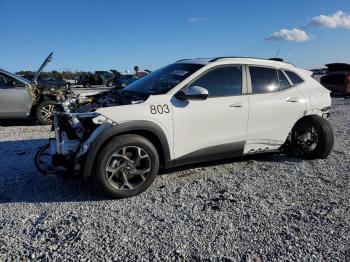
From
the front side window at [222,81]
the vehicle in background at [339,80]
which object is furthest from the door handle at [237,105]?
the vehicle in background at [339,80]

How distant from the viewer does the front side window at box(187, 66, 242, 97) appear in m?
5.17

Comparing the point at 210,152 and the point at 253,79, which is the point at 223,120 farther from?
Answer: the point at 253,79

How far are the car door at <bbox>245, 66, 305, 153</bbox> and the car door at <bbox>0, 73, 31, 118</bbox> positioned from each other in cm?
690

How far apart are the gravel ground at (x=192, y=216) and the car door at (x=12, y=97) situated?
14.9 feet

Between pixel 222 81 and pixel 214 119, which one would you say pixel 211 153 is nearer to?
pixel 214 119

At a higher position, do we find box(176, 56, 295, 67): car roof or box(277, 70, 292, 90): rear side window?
box(176, 56, 295, 67): car roof

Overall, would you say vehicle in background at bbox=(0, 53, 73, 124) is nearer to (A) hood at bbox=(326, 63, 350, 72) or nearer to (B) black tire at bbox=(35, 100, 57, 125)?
(B) black tire at bbox=(35, 100, 57, 125)

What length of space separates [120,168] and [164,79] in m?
1.54

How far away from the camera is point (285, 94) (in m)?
5.87

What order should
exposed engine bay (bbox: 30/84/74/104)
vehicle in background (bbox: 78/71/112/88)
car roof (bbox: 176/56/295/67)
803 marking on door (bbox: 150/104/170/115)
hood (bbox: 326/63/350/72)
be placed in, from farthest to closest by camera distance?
1. vehicle in background (bbox: 78/71/112/88)
2. hood (bbox: 326/63/350/72)
3. exposed engine bay (bbox: 30/84/74/104)
4. car roof (bbox: 176/56/295/67)
5. 803 marking on door (bbox: 150/104/170/115)

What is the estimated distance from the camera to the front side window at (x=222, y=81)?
517 cm

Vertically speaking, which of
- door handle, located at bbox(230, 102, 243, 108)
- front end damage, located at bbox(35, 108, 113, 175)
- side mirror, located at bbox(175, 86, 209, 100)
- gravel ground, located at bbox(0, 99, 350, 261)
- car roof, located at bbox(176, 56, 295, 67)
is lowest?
Result: gravel ground, located at bbox(0, 99, 350, 261)

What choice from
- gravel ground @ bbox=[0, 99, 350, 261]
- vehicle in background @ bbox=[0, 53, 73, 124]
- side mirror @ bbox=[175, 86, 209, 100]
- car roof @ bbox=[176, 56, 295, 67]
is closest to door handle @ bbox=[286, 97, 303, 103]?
car roof @ bbox=[176, 56, 295, 67]

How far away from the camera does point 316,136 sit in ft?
20.6
